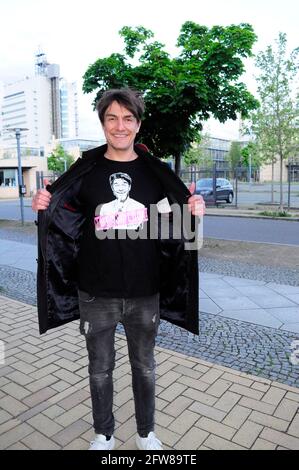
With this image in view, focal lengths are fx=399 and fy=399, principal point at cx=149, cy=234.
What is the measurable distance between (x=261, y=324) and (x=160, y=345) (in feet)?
4.25

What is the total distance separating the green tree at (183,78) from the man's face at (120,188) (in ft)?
18.1

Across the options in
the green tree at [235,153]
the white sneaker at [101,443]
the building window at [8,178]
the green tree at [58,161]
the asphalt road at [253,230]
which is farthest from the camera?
the green tree at [235,153]

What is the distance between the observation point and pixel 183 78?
7293 millimetres

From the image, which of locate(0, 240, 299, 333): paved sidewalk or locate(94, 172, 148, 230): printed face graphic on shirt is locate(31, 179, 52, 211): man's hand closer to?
locate(94, 172, 148, 230): printed face graphic on shirt

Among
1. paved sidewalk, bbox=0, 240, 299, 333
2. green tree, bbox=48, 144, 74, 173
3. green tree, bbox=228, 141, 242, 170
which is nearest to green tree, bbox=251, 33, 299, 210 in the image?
paved sidewalk, bbox=0, 240, 299, 333

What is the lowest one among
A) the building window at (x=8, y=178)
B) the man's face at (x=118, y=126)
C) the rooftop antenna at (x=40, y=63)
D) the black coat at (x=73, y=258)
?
the black coat at (x=73, y=258)

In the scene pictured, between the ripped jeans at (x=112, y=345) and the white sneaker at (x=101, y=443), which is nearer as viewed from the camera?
the ripped jeans at (x=112, y=345)

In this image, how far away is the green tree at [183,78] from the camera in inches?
292

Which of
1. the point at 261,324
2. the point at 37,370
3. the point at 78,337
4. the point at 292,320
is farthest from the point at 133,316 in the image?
the point at 292,320

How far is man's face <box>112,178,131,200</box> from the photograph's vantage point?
216 cm

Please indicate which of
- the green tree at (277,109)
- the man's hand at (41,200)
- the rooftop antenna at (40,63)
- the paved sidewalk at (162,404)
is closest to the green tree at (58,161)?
the green tree at (277,109)

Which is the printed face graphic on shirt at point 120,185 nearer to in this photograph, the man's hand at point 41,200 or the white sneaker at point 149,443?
the man's hand at point 41,200

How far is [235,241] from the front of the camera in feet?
34.3
